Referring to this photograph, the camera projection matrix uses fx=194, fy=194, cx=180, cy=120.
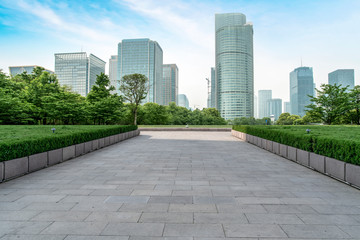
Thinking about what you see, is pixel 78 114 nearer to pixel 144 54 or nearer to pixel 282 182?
pixel 282 182

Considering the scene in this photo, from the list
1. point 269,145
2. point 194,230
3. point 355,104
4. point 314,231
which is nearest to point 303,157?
point 269,145

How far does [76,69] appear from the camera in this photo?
167m

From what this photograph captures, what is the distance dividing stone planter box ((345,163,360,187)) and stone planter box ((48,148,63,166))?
962 centimetres

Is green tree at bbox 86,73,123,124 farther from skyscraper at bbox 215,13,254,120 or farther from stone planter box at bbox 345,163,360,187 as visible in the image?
skyscraper at bbox 215,13,254,120

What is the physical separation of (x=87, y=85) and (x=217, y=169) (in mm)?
183850

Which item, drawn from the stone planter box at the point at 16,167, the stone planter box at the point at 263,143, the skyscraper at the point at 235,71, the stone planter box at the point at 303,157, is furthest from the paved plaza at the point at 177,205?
the skyscraper at the point at 235,71

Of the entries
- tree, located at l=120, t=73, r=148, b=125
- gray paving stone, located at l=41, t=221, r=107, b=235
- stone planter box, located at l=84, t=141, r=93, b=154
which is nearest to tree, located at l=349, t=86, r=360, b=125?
tree, located at l=120, t=73, r=148, b=125

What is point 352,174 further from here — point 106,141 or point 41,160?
point 106,141

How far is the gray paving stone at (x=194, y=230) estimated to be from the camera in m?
2.85

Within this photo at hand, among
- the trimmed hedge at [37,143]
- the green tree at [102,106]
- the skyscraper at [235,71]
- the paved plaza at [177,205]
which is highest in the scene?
the skyscraper at [235,71]

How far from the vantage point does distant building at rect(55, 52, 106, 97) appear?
548 feet

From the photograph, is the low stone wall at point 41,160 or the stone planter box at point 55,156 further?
the stone planter box at point 55,156

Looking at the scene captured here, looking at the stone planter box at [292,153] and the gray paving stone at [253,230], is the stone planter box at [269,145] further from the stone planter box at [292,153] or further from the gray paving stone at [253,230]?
the gray paving stone at [253,230]

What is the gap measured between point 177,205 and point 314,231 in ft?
7.53
